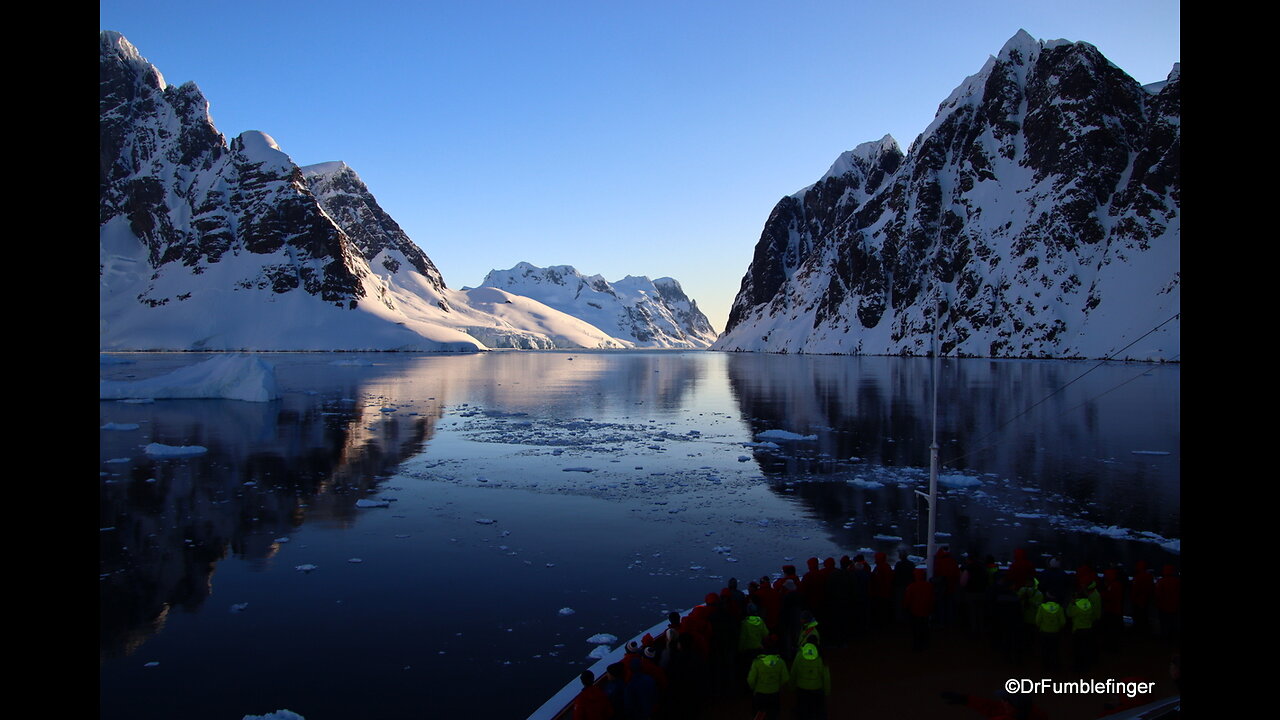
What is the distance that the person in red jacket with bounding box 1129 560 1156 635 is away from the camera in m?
11.4

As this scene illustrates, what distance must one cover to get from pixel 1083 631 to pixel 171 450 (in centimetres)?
3295

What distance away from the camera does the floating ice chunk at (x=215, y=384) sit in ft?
174

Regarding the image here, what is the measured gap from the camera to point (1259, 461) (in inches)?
123

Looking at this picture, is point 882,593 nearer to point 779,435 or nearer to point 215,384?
point 779,435

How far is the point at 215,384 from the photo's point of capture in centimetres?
5631

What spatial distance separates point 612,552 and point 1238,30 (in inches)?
626

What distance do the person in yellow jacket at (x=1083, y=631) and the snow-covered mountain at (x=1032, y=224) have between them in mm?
100762

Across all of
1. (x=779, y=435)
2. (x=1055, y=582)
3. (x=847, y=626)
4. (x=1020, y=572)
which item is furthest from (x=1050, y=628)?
(x=779, y=435)

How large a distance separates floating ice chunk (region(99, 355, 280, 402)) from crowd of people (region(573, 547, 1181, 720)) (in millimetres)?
51905

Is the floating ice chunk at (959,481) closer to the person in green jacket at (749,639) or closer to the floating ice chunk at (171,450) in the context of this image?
the person in green jacket at (749,639)

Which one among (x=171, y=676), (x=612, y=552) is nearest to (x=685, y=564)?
(x=612, y=552)

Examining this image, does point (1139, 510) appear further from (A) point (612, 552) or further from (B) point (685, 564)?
(A) point (612, 552)

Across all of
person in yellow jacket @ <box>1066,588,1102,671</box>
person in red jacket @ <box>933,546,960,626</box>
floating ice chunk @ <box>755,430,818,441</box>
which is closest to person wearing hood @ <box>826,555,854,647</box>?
person in red jacket @ <box>933,546,960,626</box>
